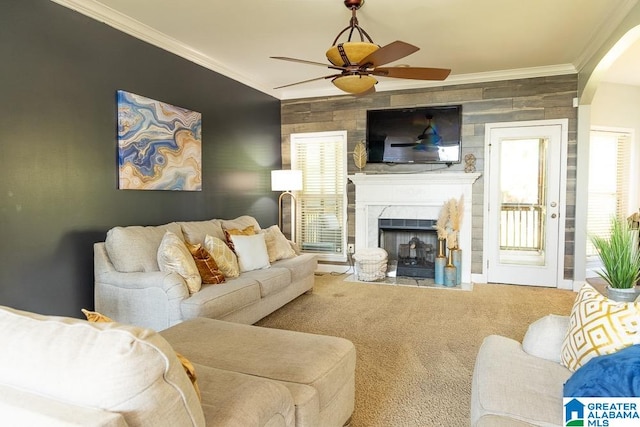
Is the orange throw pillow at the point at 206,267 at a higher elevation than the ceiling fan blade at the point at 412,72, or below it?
below

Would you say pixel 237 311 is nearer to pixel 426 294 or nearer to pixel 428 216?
pixel 426 294

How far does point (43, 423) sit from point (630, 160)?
7089 millimetres

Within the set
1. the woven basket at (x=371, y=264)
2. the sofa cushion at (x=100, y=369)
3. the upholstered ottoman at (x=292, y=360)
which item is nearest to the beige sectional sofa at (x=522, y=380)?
the upholstered ottoman at (x=292, y=360)

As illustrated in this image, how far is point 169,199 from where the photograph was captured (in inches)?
161

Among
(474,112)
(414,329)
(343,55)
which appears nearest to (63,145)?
(343,55)

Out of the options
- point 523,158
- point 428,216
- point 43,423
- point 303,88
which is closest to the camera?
point 43,423

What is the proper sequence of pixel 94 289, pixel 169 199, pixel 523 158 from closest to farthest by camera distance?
pixel 94 289 < pixel 169 199 < pixel 523 158

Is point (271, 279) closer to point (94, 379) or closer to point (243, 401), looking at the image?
point (243, 401)

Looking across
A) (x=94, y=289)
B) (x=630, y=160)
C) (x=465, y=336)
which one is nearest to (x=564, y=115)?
(x=630, y=160)

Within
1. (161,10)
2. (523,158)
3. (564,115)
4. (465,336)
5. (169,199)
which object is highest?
(161,10)

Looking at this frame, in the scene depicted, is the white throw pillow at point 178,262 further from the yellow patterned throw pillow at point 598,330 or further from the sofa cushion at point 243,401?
the yellow patterned throw pillow at point 598,330

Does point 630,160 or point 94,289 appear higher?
point 630,160

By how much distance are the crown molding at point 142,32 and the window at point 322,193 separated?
163 cm

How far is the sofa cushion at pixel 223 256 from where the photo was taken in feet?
11.8
